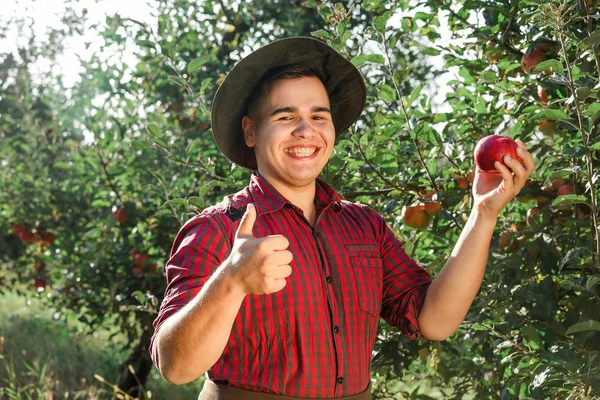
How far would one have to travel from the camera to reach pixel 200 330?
1.43 meters

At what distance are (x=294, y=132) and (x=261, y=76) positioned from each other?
22 centimetres

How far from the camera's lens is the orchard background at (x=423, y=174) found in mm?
2240

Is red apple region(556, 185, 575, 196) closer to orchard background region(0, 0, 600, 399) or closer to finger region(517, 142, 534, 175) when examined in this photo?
orchard background region(0, 0, 600, 399)

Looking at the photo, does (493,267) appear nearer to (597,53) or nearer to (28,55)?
(597,53)

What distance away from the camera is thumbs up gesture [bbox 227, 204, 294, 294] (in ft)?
4.26

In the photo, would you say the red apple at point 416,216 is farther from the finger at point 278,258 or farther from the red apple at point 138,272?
the red apple at point 138,272

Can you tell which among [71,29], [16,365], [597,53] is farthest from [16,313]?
[597,53]

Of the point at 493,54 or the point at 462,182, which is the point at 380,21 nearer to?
the point at 493,54

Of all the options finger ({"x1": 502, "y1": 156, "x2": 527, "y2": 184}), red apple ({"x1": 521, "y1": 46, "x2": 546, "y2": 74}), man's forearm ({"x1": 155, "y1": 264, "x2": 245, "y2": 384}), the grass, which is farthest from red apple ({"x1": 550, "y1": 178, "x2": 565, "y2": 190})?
the grass

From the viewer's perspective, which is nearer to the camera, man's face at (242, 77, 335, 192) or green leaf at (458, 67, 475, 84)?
man's face at (242, 77, 335, 192)

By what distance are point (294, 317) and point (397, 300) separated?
35cm

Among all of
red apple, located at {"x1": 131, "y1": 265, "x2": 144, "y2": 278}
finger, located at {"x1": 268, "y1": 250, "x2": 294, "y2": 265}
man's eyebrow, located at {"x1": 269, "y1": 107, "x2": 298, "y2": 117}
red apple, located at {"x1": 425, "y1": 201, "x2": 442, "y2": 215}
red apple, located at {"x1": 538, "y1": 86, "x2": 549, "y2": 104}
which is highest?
red apple, located at {"x1": 538, "y1": 86, "x2": 549, "y2": 104}

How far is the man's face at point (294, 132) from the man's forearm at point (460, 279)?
36 cm

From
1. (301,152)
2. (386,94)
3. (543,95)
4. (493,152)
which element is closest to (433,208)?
(386,94)
